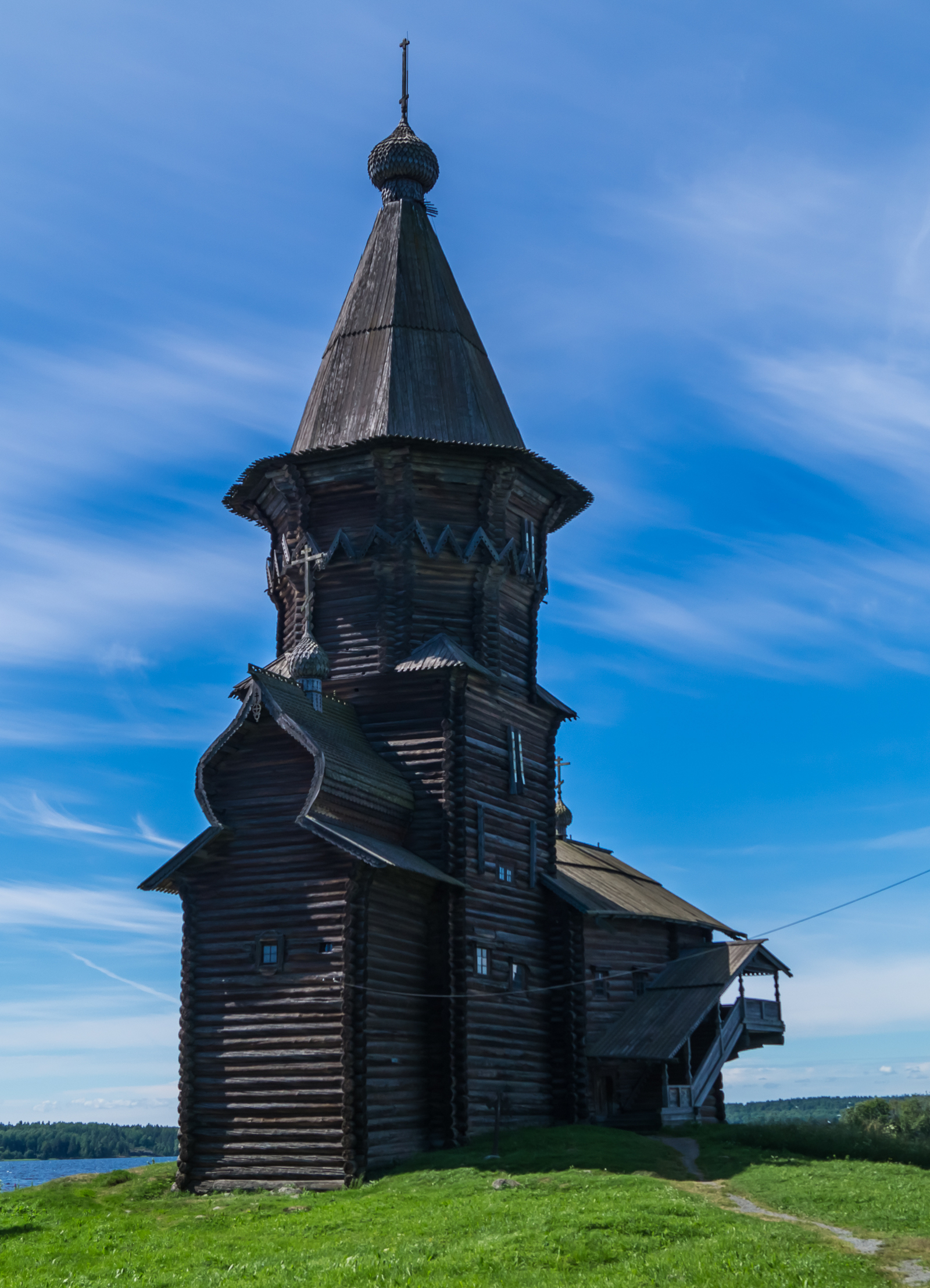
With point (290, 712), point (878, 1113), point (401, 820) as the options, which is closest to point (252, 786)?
point (290, 712)

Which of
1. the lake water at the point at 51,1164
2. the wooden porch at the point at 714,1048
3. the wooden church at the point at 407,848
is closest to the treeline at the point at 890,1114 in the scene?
the wooden porch at the point at 714,1048

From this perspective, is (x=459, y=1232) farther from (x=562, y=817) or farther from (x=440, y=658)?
(x=562, y=817)

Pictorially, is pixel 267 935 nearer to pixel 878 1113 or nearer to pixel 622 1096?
pixel 622 1096

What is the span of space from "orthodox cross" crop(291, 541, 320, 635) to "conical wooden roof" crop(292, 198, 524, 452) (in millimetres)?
2968

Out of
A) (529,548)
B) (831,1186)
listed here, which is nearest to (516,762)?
(529,548)

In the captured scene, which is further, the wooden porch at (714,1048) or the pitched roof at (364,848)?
the wooden porch at (714,1048)

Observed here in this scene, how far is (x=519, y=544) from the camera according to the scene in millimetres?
31609

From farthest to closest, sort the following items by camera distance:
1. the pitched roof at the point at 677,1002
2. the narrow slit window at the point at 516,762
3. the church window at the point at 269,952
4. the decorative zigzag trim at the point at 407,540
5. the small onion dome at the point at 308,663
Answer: the pitched roof at the point at 677,1002 < the narrow slit window at the point at 516,762 < the decorative zigzag trim at the point at 407,540 < the small onion dome at the point at 308,663 < the church window at the point at 269,952

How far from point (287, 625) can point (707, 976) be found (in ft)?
48.2

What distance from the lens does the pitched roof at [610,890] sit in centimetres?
3078

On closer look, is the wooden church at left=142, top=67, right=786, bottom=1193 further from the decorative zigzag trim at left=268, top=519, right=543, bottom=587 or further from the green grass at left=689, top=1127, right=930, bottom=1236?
the green grass at left=689, top=1127, right=930, bottom=1236

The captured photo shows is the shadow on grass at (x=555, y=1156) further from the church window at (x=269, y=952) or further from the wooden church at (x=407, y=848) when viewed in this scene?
the church window at (x=269, y=952)

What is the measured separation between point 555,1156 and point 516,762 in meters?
9.71

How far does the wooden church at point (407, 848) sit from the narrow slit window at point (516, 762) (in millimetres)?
60
